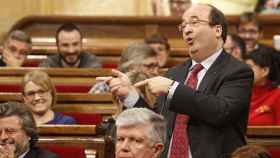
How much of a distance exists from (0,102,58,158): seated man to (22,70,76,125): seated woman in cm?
72

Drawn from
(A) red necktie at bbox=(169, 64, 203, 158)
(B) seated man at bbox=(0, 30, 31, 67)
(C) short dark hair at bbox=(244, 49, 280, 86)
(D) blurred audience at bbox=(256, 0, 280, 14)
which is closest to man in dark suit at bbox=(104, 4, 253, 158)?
(A) red necktie at bbox=(169, 64, 203, 158)

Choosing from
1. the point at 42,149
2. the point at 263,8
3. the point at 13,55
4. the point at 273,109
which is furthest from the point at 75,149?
the point at 263,8

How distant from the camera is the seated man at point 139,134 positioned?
244 cm

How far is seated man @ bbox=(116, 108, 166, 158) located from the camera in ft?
8.02

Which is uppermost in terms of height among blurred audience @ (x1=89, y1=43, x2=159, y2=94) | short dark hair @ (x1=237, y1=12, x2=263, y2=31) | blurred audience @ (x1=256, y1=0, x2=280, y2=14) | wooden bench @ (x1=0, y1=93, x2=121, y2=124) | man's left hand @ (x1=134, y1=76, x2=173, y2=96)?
blurred audience @ (x1=256, y1=0, x2=280, y2=14)

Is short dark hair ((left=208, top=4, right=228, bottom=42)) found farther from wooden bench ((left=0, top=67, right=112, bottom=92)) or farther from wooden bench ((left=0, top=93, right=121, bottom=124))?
wooden bench ((left=0, top=67, right=112, bottom=92))

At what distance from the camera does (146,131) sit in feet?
8.14

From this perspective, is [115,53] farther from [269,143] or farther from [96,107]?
[269,143]

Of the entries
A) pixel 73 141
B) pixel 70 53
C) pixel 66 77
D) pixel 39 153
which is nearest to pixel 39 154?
pixel 39 153

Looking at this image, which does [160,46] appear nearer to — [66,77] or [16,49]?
[66,77]

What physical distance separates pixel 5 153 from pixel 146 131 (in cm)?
68

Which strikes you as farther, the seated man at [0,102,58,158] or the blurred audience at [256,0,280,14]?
the blurred audience at [256,0,280,14]

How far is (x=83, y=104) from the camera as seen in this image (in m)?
4.05

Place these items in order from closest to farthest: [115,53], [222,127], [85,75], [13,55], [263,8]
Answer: [222,127] < [85,75] < [13,55] < [115,53] < [263,8]
